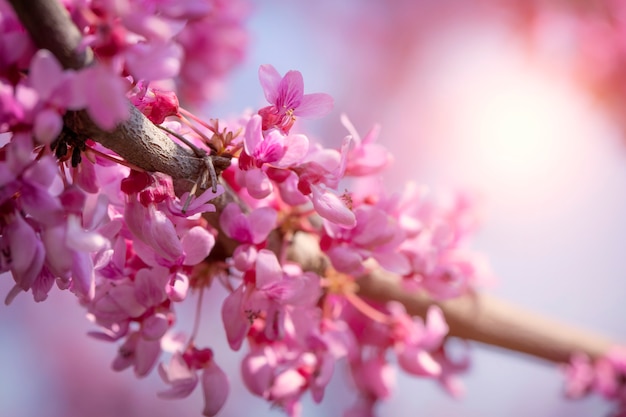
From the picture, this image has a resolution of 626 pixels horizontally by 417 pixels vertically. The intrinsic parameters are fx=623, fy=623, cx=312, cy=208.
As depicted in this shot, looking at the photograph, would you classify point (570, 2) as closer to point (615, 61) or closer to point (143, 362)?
point (615, 61)

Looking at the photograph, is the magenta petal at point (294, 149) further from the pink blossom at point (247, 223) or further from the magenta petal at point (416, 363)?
the magenta petal at point (416, 363)

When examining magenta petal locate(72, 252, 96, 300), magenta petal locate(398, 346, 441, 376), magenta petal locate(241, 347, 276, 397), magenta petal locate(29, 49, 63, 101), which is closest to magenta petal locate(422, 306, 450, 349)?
magenta petal locate(398, 346, 441, 376)

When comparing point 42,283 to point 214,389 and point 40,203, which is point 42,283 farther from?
point 214,389

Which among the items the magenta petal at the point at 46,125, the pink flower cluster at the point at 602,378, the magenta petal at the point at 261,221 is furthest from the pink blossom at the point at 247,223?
the pink flower cluster at the point at 602,378

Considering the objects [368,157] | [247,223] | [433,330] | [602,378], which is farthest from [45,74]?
[602,378]

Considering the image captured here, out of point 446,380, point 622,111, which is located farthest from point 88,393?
point 622,111

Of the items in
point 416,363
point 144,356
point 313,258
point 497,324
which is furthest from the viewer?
point 497,324
